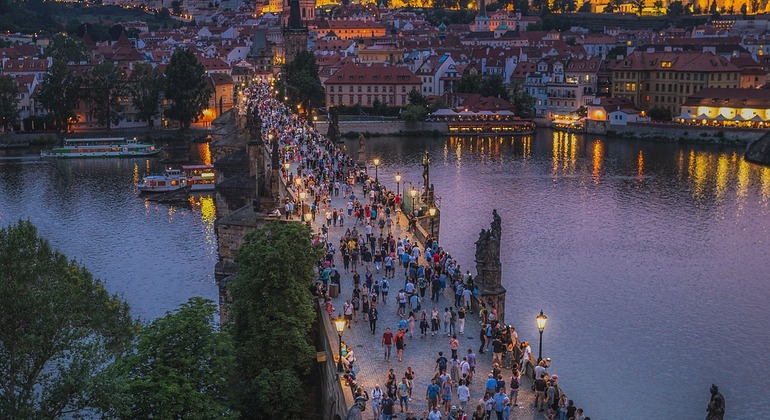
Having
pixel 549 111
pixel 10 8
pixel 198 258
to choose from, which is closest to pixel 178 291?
pixel 198 258

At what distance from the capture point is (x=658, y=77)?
8538 centimetres

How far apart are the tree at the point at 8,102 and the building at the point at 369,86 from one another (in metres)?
27.2

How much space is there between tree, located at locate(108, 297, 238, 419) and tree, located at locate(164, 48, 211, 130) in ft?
198

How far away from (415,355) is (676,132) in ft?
203

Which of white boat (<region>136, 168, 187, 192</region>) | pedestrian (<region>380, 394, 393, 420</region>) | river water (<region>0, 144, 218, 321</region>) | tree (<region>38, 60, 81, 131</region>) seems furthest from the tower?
pedestrian (<region>380, 394, 393, 420</region>)

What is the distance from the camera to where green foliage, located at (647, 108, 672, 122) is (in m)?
81.4

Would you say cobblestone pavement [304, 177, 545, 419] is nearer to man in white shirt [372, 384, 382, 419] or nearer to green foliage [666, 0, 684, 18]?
man in white shirt [372, 384, 382, 419]

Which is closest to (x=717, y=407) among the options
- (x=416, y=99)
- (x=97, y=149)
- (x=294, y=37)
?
(x=97, y=149)

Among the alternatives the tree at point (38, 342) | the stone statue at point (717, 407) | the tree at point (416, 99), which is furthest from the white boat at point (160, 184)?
the stone statue at point (717, 407)

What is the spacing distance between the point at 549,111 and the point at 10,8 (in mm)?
84083

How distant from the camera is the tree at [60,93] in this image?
73938mm

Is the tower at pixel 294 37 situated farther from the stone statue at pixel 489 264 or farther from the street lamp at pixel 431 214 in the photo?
the stone statue at pixel 489 264

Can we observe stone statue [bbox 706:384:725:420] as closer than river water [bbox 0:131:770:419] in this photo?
Yes

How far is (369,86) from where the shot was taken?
87.7 metres
